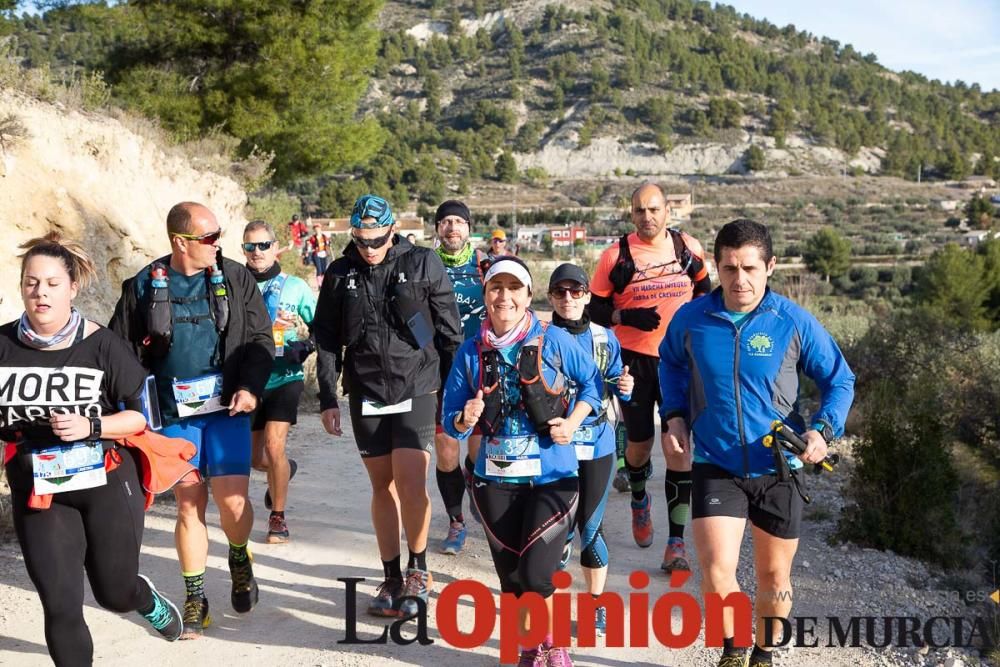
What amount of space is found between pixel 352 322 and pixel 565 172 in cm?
8348

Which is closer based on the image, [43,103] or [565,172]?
[43,103]

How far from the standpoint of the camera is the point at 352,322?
4.72 m

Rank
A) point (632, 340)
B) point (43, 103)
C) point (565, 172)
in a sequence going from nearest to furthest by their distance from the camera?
point (632, 340) → point (43, 103) → point (565, 172)

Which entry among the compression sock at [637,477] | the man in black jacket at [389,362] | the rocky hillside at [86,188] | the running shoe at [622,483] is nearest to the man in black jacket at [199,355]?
the man in black jacket at [389,362]

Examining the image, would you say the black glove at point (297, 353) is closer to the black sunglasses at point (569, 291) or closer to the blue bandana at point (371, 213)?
the blue bandana at point (371, 213)

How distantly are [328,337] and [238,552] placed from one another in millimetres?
1264

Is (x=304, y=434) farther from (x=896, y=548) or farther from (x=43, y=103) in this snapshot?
(x=896, y=548)

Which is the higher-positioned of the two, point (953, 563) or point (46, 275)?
point (46, 275)

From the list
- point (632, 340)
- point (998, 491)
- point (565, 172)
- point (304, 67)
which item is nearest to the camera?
point (632, 340)

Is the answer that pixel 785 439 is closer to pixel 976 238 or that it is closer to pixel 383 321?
pixel 383 321

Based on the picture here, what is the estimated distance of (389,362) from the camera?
472cm

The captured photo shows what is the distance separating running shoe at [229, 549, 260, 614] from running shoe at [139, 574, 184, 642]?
43 cm

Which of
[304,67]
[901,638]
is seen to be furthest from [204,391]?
[304,67]

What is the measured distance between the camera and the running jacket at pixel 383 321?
4719 millimetres
